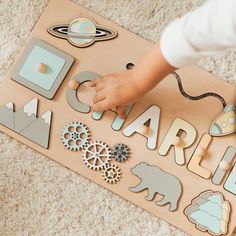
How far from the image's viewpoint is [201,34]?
500 mm

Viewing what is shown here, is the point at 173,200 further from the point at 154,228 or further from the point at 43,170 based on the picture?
the point at 43,170

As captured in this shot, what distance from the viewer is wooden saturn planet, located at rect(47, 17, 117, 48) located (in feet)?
2.60

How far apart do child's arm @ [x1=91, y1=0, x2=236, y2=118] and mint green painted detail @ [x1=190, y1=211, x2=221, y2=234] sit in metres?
0.22

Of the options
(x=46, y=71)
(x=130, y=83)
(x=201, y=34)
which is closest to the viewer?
(x=201, y=34)

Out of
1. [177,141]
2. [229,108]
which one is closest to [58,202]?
[177,141]

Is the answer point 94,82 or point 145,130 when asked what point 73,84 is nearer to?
point 94,82

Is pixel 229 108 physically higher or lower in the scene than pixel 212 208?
higher

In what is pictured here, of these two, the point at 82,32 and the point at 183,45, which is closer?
the point at 183,45

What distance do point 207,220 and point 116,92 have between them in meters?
0.26

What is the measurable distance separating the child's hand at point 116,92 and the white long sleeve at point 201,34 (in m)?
0.13

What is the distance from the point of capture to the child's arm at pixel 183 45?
1.56 feet

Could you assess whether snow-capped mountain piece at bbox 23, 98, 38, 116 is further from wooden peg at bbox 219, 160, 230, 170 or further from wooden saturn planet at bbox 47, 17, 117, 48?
wooden peg at bbox 219, 160, 230, 170

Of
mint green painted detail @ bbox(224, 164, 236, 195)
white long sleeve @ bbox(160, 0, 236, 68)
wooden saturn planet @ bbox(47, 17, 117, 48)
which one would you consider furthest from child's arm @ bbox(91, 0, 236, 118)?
mint green painted detail @ bbox(224, 164, 236, 195)

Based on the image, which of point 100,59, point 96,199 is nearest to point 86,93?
point 100,59
